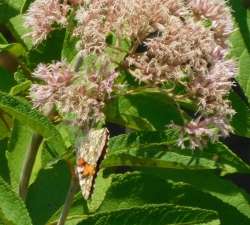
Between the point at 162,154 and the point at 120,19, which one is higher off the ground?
the point at 120,19

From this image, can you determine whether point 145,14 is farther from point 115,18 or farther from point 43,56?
point 43,56

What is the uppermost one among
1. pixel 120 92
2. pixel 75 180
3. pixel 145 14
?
pixel 145 14

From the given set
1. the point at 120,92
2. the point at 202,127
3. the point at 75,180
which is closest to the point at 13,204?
the point at 75,180

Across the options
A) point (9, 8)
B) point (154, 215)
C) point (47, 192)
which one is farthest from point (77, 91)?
point (9, 8)

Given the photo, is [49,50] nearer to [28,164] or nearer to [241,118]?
[28,164]

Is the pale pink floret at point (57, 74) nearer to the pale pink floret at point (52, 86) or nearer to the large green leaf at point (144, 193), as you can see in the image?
the pale pink floret at point (52, 86)

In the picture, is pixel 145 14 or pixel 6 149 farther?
pixel 6 149
